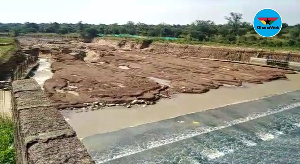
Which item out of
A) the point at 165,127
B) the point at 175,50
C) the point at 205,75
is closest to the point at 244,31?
the point at 175,50

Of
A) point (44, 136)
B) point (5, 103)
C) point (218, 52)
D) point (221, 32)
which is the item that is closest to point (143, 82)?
point (5, 103)

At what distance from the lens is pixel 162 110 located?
14188mm

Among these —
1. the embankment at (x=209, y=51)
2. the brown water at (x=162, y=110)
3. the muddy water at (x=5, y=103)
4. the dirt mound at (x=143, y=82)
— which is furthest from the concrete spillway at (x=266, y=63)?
the muddy water at (x=5, y=103)

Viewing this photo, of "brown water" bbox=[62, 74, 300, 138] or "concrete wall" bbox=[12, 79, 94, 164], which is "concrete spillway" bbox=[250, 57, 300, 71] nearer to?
"brown water" bbox=[62, 74, 300, 138]

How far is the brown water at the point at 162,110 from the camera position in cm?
1184

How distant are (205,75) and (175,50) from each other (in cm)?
2077

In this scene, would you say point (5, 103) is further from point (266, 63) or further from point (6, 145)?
point (266, 63)

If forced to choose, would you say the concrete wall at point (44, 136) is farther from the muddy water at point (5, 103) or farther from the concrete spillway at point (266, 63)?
the concrete spillway at point (266, 63)

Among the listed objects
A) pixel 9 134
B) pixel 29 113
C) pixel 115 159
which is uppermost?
pixel 29 113

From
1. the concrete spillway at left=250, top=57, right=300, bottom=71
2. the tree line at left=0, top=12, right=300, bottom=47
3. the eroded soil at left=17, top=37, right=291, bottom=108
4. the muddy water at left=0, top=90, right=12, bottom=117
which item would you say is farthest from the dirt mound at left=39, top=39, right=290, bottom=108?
the tree line at left=0, top=12, right=300, bottom=47

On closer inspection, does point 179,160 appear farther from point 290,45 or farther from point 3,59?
point 290,45

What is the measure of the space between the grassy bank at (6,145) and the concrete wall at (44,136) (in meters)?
1.82

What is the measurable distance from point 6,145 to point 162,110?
8171mm

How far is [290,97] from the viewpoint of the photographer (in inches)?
682
